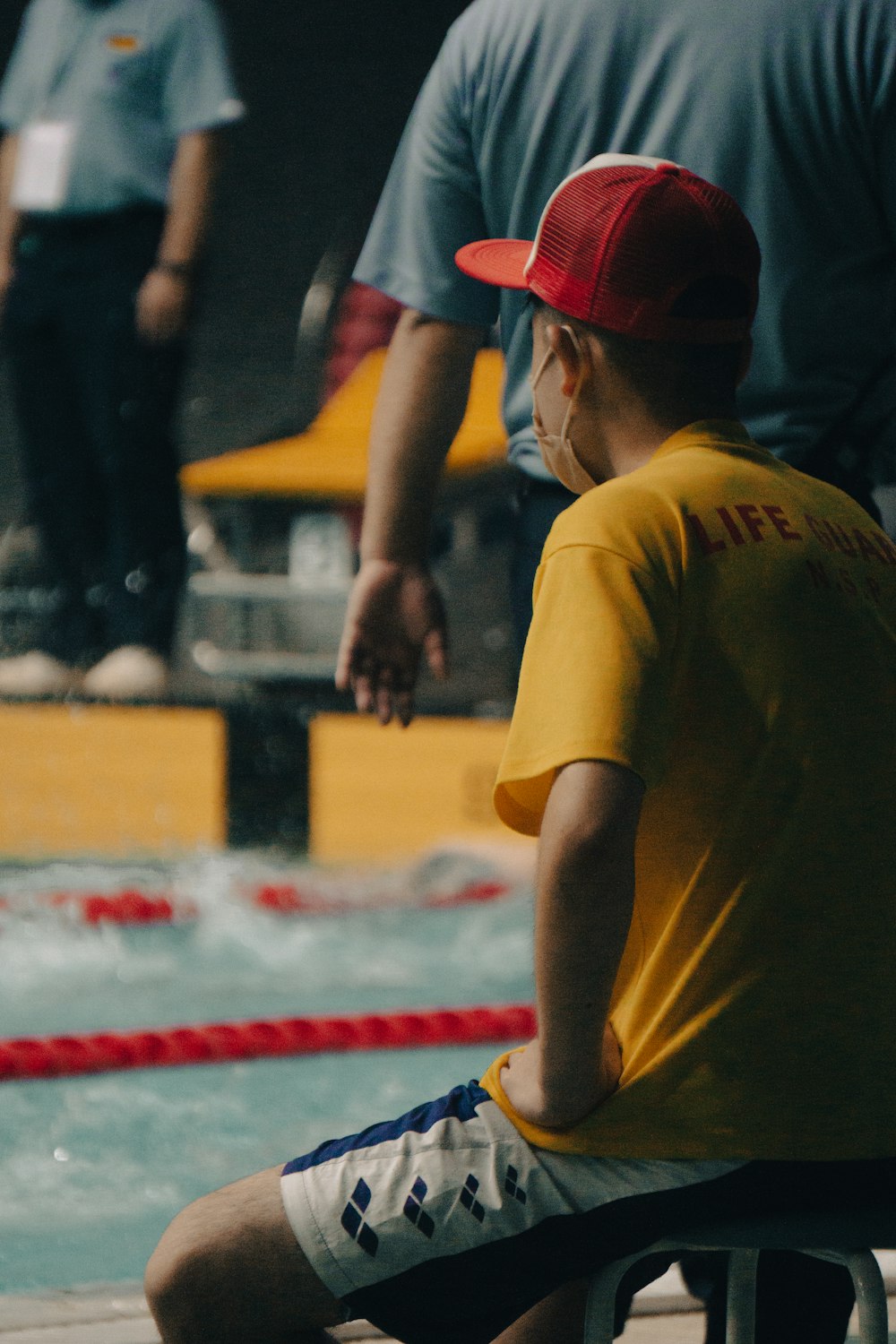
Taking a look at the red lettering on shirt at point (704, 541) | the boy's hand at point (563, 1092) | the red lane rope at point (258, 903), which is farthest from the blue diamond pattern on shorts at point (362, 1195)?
the red lane rope at point (258, 903)

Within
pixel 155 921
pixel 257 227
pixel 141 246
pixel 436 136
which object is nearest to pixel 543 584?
pixel 436 136

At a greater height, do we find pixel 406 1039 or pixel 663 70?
pixel 663 70

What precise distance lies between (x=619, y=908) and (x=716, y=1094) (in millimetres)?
147

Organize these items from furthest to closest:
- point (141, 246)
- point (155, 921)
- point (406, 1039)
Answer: point (141, 246) → point (155, 921) → point (406, 1039)

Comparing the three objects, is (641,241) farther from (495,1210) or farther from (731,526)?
(495,1210)

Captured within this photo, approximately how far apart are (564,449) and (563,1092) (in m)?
0.45

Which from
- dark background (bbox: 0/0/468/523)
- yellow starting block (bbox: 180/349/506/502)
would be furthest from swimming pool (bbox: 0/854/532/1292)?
dark background (bbox: 0/0/468/523)

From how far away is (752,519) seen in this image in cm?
120

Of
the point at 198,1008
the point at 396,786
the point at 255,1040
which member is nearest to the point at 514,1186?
the point at 255,1040

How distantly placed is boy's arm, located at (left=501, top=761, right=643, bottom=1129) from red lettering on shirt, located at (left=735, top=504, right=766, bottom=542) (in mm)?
192

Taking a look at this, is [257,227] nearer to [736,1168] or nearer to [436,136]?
[436,136]

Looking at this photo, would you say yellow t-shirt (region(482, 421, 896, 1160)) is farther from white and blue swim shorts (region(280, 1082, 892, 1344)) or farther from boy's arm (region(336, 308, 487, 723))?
boy's arm (region(336, 308, 487, 723))

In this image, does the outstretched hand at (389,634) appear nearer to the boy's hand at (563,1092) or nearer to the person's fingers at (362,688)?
the person's fingers at (362,688)

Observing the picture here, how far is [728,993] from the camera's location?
1166 mm
